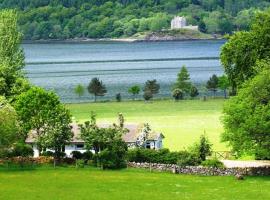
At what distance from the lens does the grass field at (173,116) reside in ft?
309

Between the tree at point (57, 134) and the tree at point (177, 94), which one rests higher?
the tree at point (177, 94)

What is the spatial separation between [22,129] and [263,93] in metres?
24.6

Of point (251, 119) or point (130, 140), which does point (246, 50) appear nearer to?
point (130, 140)

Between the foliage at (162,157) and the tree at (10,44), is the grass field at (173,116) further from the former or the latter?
the foliage at (162,157)

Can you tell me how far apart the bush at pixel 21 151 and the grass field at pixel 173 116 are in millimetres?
18376

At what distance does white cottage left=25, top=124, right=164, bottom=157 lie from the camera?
81.2m

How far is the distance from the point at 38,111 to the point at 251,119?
2283 cm

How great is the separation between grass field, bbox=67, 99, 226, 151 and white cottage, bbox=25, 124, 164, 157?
2700 mm

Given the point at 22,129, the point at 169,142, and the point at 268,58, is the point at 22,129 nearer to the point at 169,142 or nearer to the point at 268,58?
the point at 169,142

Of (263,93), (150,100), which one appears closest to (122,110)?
(150,100)

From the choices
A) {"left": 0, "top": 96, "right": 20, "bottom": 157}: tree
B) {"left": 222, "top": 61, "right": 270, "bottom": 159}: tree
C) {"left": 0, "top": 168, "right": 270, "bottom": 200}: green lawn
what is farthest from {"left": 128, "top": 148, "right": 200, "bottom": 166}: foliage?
{"left": 0, "top": 96, "right": 20, "bottom": 157}: tree

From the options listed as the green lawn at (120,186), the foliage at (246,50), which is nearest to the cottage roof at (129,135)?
the green lawn at (120,186)

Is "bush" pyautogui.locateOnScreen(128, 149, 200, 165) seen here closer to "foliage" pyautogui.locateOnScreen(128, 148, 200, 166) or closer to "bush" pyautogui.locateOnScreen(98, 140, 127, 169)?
"foliage" pyautogui.locateOnScreen(128, 148, 200, 166)

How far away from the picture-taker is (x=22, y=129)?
80062mm
